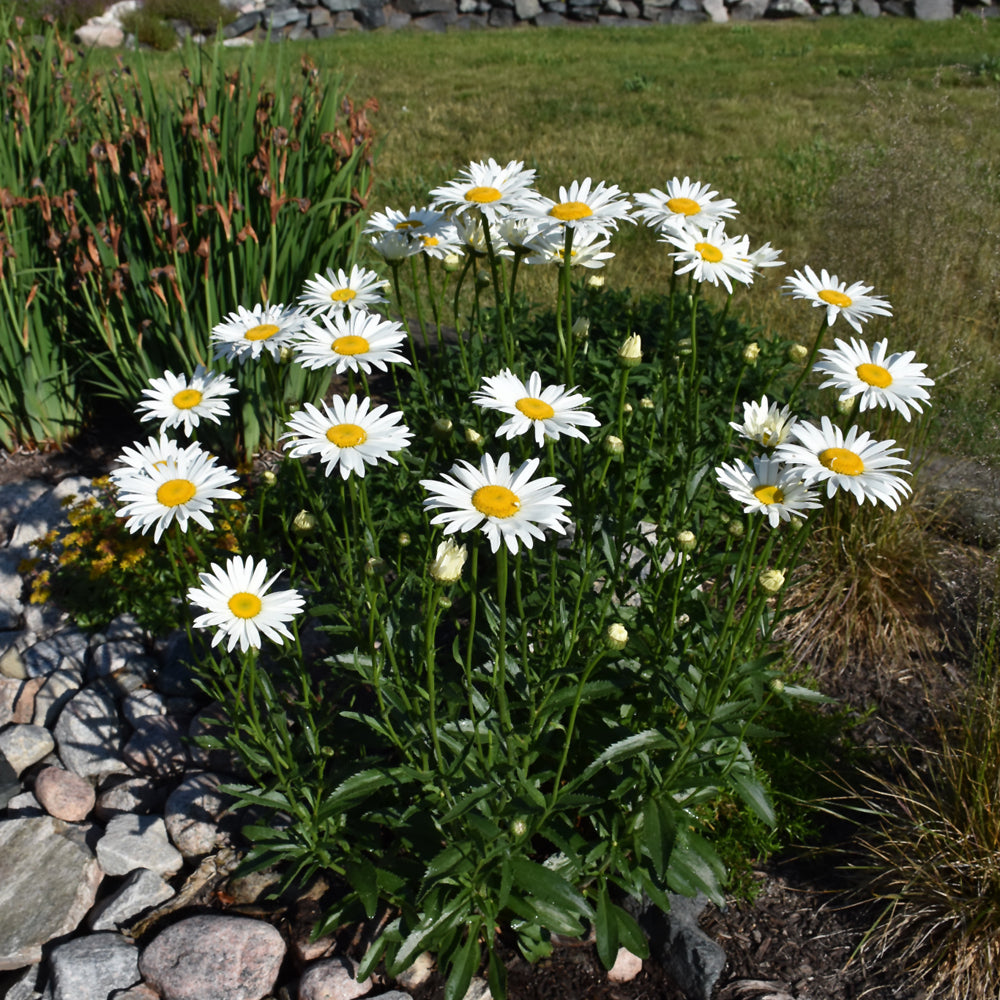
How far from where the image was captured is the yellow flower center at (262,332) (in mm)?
2188

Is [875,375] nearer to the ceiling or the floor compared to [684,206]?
nearer to the floor

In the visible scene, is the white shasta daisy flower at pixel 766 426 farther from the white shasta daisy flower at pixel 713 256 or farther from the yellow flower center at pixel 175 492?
the yellow flower center at pixel 175 492

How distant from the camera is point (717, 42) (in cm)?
1209

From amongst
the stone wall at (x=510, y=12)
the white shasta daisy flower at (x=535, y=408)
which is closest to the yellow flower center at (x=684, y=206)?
the white shasta daisy flower at (x=535, y=408)

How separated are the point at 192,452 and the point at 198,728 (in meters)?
1.25

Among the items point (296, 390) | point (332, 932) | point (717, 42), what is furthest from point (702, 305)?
point (717, 42)

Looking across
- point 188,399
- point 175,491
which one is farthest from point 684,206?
point 175,491

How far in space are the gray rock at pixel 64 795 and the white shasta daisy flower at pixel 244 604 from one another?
1.25 metres

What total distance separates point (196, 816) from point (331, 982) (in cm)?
64

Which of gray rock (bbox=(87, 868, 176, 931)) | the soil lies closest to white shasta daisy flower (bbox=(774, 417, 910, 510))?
the soil

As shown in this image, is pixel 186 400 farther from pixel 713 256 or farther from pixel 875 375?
pixel 875 375

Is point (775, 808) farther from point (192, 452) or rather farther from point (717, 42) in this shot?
point (717, 42)

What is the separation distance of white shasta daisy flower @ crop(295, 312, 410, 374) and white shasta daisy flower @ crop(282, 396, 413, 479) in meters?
0.12

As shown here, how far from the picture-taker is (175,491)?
6.07 feet
